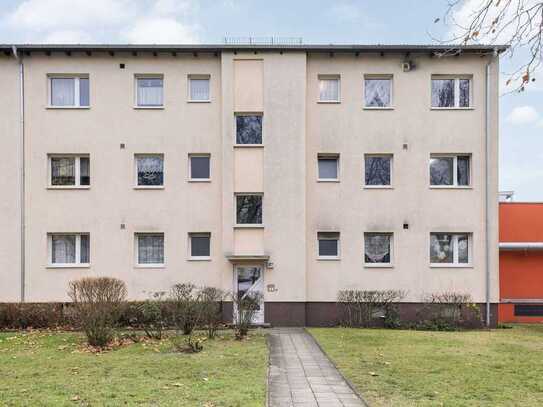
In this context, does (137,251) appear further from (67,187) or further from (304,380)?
(304,380)

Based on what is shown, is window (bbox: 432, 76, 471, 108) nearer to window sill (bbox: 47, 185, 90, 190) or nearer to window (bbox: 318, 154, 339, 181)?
window (bbox: 318, 154, 339, 181)

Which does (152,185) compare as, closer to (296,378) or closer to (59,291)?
(59,291)

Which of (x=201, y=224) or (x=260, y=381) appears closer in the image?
(x=260, y=381)

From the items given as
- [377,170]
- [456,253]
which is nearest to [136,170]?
[377,170]

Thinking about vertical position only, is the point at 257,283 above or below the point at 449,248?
below

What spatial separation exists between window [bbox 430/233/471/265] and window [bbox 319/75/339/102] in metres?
6.58

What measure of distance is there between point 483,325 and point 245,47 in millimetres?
13589

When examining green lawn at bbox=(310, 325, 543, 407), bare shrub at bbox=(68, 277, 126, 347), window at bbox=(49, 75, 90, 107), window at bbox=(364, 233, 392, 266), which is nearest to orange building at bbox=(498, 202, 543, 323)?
green lawn at bbox=(310, 325, 543, 407)

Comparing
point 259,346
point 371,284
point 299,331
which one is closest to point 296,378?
point 259,346

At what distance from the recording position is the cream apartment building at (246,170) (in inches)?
690

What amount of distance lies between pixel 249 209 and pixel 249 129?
9.99 ft

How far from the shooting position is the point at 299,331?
15531 mm

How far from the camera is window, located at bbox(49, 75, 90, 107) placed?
59.6 ft

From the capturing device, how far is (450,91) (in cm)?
1838
